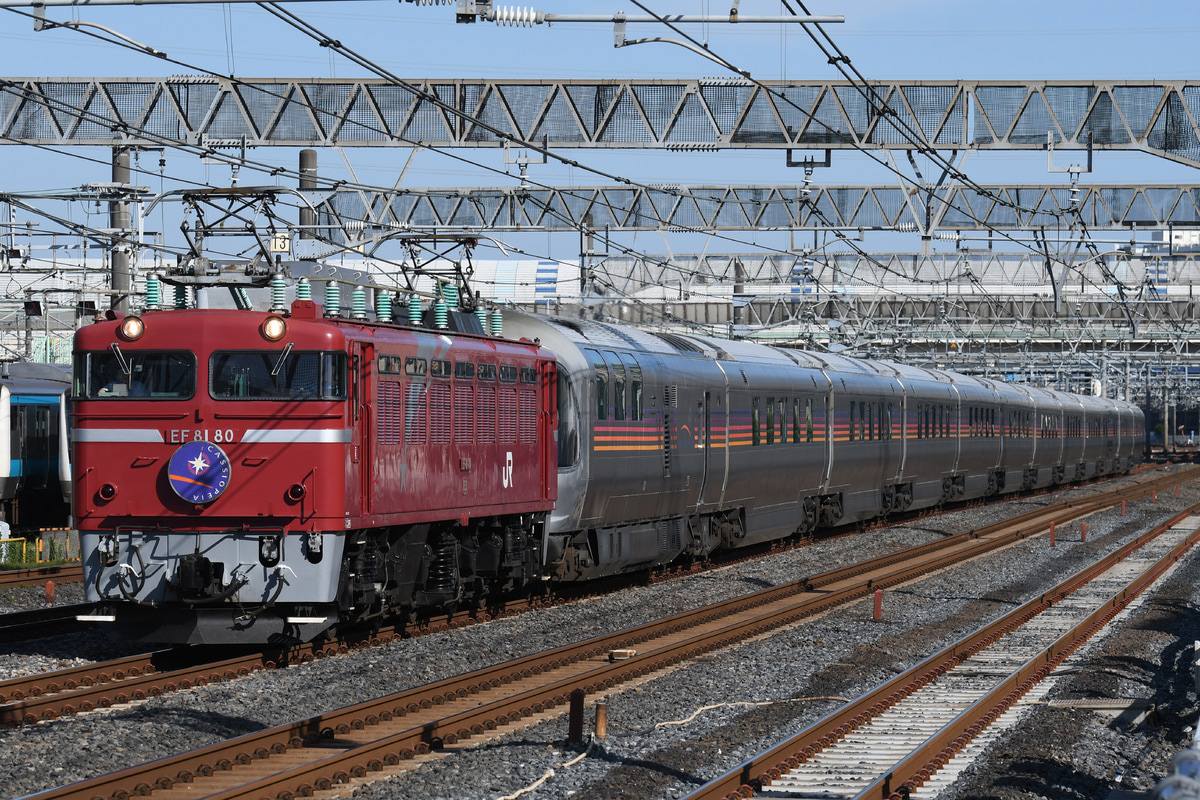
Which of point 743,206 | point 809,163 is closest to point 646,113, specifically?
point 809,163

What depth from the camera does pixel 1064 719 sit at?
13109 millimetres

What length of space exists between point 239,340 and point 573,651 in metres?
4.57

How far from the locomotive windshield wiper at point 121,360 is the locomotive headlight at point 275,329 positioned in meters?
1.41

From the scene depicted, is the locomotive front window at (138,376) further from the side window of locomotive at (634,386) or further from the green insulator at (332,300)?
the side window of locomotive at (634,386)

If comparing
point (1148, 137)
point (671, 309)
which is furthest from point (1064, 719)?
point (671, 309)

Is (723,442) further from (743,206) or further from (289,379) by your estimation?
(743,206)

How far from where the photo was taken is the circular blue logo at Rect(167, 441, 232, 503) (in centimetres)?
1451

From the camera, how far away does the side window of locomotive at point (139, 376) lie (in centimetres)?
1491

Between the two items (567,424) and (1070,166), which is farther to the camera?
(1070,166)

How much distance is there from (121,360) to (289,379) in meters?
1.67

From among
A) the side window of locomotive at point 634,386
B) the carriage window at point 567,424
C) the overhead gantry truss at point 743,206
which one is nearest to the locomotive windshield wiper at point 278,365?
the carriage window at point 567,424

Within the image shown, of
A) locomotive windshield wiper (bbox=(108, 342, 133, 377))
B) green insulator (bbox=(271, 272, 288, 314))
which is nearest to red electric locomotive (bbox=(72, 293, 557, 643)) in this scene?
locomotive windshield wiper (bbox=(108, 342, 133, 377))

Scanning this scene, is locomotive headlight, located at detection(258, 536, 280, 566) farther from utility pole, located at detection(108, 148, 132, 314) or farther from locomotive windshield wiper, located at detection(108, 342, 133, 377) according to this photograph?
utility pole, located at detection(108, 148, 132, 314)

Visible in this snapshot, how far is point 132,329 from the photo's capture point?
1497 cm
